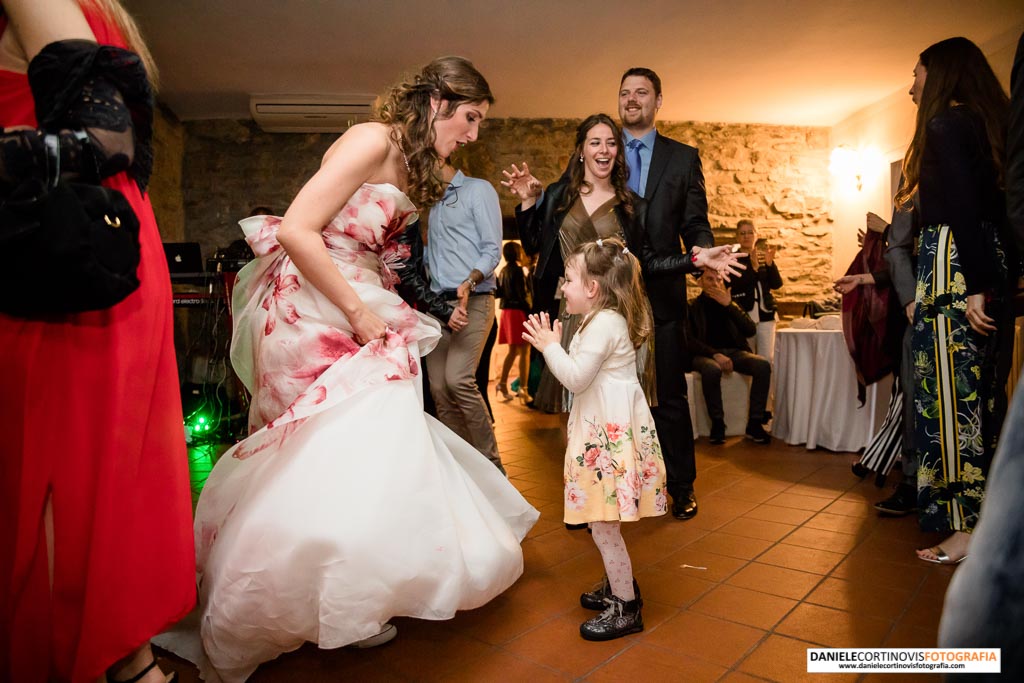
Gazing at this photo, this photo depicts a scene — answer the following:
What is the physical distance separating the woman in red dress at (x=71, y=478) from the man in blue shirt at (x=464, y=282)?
2106 millimetres

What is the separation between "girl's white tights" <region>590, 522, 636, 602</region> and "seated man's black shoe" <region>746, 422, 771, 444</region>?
3257 mm

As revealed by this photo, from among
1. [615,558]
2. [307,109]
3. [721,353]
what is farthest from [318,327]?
[307,109]

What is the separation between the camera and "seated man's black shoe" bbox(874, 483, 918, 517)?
9.32 feet

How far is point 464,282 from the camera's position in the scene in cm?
323

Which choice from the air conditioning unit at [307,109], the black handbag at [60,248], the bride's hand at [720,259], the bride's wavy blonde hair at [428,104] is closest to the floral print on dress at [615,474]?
the bride's hand at [720,259]

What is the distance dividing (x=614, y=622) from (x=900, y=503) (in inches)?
73.2

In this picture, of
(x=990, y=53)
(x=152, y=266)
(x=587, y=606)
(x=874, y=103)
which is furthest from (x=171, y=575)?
(x=874, y=103)

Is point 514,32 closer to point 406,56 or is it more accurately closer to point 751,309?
point 406,56

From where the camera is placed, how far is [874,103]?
7594 mm

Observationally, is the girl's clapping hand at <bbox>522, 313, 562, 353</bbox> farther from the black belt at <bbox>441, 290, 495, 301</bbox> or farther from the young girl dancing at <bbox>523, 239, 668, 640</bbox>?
the black belt at <bbox>441, 290, 495, 301</bbox>

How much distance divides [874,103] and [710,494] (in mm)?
6580

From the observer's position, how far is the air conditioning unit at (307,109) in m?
7.00

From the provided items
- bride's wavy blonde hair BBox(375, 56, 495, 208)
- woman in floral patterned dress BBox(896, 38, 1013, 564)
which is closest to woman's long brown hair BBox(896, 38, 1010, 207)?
woman in floral patterned dress BBox(896, 38, 1013, 564)

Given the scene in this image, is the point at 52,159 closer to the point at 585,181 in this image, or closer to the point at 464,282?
the point at 585,181
